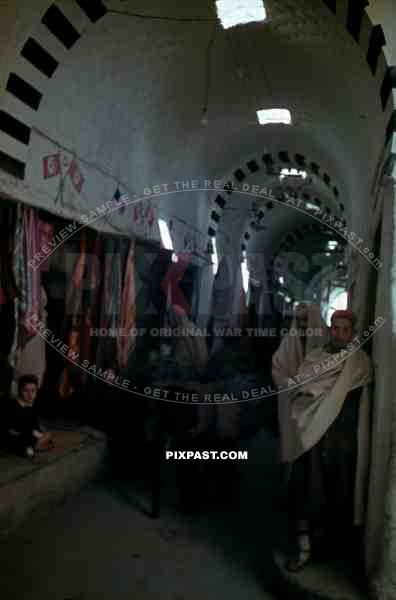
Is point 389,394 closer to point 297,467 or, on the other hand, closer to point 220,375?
point 297,467

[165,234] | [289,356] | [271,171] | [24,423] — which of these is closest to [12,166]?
[24,423]

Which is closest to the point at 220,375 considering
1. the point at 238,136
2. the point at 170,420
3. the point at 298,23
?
the point at 170,420

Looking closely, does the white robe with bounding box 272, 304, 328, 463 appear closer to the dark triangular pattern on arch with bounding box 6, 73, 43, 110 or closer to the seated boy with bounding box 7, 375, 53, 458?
the seated boy with bounding box 7, 375, 53, 458

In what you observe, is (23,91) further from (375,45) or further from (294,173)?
(294,173)

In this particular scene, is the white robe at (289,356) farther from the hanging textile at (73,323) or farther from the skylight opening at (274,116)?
the skylight opening at (274,116)

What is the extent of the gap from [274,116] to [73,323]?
4.29m

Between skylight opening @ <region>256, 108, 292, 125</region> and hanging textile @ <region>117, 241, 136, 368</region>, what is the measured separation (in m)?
3.11

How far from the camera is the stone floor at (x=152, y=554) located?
2.70m

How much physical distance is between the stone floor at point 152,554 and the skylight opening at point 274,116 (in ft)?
16.4

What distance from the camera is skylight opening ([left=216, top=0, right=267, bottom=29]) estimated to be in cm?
436

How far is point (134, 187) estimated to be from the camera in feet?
19.6

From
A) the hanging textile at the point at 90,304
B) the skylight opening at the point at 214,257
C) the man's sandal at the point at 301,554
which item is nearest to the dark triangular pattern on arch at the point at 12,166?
the hanging textile at the point at 90,304

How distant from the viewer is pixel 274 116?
6797 millimetres

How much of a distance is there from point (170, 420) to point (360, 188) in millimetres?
3422
